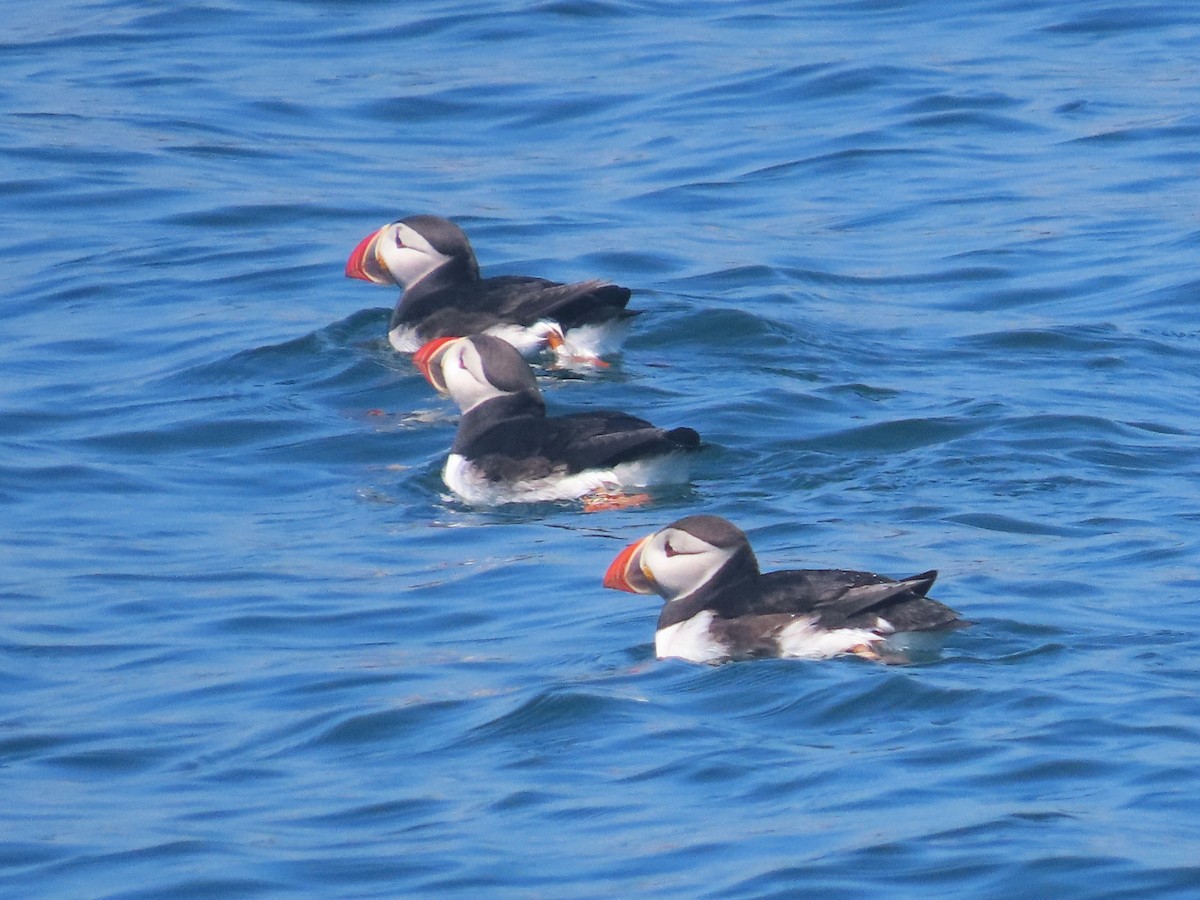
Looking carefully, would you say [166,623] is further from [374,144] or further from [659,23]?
[659,23]

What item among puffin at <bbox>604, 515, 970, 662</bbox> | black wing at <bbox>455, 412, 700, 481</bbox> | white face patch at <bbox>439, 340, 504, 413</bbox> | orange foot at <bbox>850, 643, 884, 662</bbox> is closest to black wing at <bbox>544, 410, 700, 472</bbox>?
black wing at <bbox>455, 412, 700, 481</bbox>

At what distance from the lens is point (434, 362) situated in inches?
434

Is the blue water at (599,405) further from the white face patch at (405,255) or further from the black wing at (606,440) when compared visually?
the white face patch at (405,255)

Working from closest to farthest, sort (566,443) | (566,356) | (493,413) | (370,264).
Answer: (566,443)
(493,413)
(566,356)
(370,264)

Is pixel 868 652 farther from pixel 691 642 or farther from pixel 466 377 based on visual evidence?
pixel 466 377

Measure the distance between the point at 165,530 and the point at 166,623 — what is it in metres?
1.15

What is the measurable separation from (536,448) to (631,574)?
5.95 ft

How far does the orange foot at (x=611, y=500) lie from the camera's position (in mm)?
9789

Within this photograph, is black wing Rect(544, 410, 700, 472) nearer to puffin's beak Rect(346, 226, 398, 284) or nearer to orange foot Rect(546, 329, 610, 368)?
orange foot Rect(546, 329, 610, 368)

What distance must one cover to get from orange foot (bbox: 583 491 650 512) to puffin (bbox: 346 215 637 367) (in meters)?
1.65

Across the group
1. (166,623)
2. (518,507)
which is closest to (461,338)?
(518,507)

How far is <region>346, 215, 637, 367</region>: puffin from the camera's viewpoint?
448 inches

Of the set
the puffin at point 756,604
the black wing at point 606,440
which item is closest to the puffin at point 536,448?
the black wing at point 606,440

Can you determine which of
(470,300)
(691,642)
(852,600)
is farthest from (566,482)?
(852,600)
